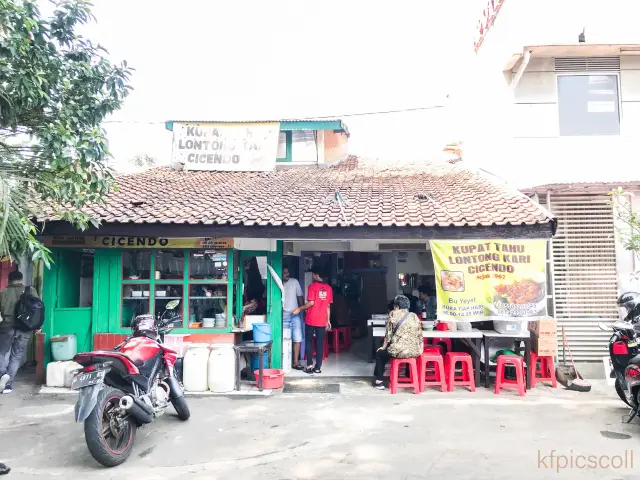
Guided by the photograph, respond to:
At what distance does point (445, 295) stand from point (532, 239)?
161 cm

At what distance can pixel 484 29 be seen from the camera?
11930 millimetres

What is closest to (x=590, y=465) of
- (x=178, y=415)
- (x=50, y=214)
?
(x=178, y=415)

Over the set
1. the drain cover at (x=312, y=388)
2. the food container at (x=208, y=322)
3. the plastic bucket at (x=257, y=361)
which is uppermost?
the food container at (x=208, y=322)

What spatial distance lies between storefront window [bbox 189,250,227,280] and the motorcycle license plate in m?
3.70

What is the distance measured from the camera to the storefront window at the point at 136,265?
8.74 metres

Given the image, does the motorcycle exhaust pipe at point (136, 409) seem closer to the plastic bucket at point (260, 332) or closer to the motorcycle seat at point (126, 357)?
the motorcycle seat at point (126, 357)

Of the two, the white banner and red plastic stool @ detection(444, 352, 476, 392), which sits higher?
the white banner

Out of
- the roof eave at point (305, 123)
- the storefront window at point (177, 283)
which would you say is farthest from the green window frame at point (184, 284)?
the roof eave at point (305, 123)

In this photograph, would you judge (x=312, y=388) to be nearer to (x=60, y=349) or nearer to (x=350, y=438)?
(x=350, y=438)

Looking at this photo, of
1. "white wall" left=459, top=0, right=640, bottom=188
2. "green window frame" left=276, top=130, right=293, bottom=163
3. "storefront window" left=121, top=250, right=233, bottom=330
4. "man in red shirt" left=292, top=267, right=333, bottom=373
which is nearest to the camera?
"storefront window" left=121, top=250, right=233, bottom=330

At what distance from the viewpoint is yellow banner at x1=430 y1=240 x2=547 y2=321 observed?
7723 mm

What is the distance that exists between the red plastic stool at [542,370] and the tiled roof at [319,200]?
2428 mm

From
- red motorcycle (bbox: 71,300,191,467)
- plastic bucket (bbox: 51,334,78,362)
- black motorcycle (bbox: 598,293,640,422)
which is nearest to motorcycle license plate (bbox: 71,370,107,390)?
red motorcycle (bbox: 71,300,191,467)

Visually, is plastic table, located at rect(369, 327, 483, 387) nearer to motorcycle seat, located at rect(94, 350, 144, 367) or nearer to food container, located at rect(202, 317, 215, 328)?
food container, located at rect(202, 317, 215, 328)
